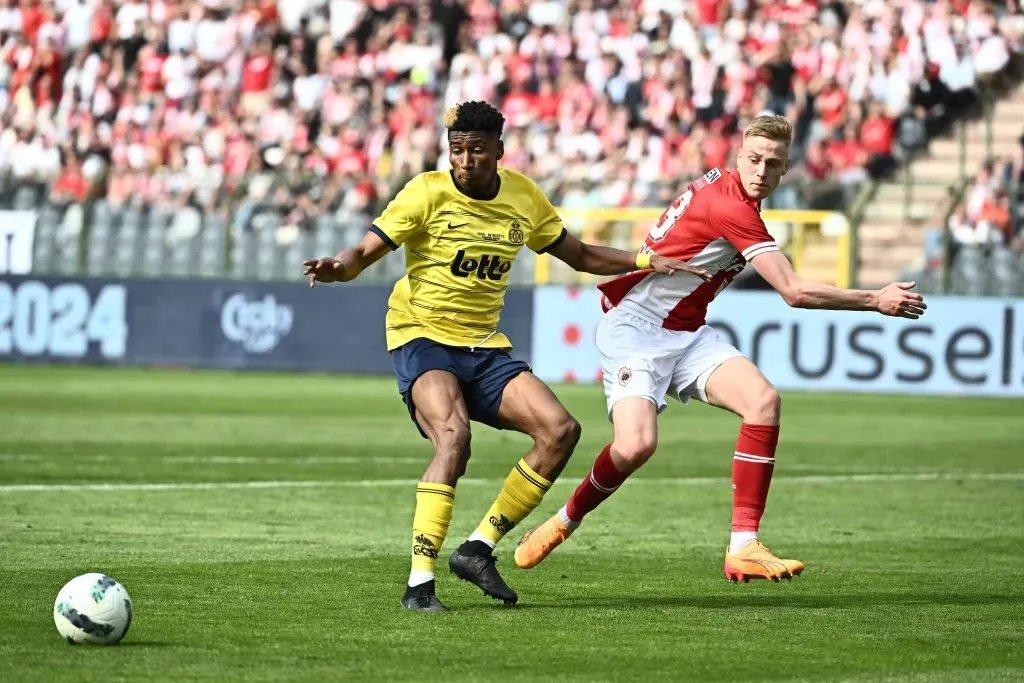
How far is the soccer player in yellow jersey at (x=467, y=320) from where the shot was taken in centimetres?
748

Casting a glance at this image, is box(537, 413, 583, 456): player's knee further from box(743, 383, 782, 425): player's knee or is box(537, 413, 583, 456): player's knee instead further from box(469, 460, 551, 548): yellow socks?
box(743, 383, 782, 425): player's knee

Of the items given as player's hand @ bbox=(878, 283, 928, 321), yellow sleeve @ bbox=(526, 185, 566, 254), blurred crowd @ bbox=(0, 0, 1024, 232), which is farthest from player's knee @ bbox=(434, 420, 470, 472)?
blurred crowd @ bbox=(0, 0, 1024, 232)

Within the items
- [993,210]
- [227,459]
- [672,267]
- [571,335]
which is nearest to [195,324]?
[571,335]

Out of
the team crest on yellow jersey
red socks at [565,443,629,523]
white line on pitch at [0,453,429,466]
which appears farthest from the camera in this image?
white line on pitch at [0,453,429,466]

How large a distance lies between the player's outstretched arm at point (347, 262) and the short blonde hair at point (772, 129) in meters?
1.73

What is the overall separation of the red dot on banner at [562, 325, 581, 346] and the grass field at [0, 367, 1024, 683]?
17.7 ft

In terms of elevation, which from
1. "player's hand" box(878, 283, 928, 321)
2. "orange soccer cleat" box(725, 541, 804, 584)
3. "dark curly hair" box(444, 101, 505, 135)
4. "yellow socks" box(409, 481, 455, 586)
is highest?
"dark curly hair" box(444, 101, 505, 135)

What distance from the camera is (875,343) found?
2183 centimetres

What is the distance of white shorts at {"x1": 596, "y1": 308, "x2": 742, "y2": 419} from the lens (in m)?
8.33

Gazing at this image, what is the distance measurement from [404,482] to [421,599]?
5.22 meters

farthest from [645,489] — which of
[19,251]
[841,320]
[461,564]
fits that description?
[19,251]

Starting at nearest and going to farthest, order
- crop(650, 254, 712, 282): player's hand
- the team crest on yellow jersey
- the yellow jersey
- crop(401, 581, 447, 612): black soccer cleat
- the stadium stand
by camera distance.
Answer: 1. crop(401, 581, 447, 612): black soccer cleat
2. the yellow jersey
3. the team crest on yellow jersey
4. crop(650, 254, 712, 282): player's hand
5. the stadium stand

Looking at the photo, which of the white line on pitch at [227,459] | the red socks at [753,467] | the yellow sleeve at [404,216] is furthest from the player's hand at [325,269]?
the white line on pitch at [227,459]

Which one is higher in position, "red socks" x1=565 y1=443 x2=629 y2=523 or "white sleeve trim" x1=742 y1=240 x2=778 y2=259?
"white sleeve trim" x1=742 y1=240 x2=778 y2=259
